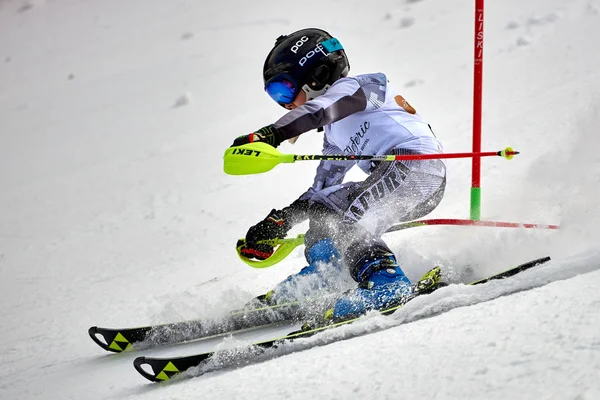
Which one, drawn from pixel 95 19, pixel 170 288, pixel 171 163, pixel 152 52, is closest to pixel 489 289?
pixel 170 288

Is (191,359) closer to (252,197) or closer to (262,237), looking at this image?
(262,237)

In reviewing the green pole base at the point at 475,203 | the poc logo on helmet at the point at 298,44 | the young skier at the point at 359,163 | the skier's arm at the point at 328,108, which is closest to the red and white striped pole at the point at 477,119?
the green pole base at the point at 475,203

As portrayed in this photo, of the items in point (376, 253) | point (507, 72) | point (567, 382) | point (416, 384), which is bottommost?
point (507, 72)

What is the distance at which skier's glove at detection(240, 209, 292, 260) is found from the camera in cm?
324

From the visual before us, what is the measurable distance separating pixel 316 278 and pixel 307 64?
986 mm

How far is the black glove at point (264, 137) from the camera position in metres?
2.58

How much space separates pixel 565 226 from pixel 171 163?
14.0ft

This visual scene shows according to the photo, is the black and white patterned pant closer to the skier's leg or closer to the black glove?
the skier's leg

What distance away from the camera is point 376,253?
2762 millimetres

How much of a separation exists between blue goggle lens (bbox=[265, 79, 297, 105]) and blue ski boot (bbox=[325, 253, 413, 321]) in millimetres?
841

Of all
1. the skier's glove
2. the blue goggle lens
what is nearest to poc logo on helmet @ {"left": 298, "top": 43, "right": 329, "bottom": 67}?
the blue goggle lens

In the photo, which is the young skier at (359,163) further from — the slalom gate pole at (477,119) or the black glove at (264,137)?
the slalom gate pole at (477,119)

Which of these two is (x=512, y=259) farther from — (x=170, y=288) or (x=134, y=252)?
(x=134, y=252)

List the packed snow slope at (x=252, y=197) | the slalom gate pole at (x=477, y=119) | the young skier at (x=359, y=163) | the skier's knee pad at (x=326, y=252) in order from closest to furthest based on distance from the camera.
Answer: the packed snow slope at (x=252, y=197) < the young skier at (x=359, y=163) < the skier's knee pad at (x=326, y=252) < the slalom gate pole at (x=477, y=119)
